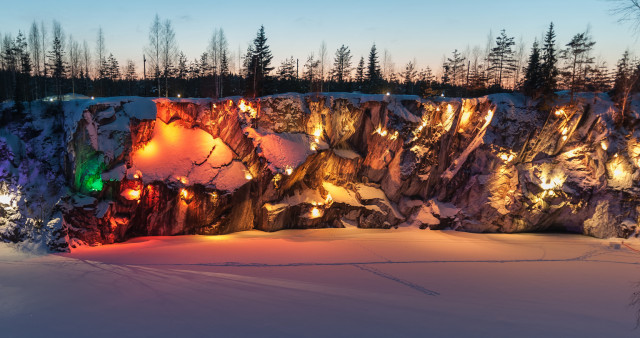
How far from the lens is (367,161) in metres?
21.3

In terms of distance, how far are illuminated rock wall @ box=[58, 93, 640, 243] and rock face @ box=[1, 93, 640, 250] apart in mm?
66

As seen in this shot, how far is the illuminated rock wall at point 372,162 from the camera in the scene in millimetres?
17438

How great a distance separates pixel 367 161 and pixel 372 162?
1.10 feet

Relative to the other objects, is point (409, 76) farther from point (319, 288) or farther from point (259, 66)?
point (319, 288)

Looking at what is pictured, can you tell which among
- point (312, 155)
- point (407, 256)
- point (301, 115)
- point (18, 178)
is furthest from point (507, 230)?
point (18, 178)

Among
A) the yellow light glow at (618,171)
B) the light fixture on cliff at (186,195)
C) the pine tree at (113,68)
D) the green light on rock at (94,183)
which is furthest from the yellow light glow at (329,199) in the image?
the pine tree at (113,68)

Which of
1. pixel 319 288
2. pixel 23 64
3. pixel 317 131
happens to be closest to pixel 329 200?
pixel 317 131

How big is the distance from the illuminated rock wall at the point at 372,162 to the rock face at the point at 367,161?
66 mm

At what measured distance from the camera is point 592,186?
1948 centimetres

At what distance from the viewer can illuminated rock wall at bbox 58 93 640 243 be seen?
1744 centimetres

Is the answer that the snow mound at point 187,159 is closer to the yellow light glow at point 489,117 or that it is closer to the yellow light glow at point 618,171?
the yellow light glow at point 489,117

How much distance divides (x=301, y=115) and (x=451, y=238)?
458 inches

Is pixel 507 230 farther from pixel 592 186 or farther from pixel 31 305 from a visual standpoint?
pixel 31 305

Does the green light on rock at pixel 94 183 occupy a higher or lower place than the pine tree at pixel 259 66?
lower
